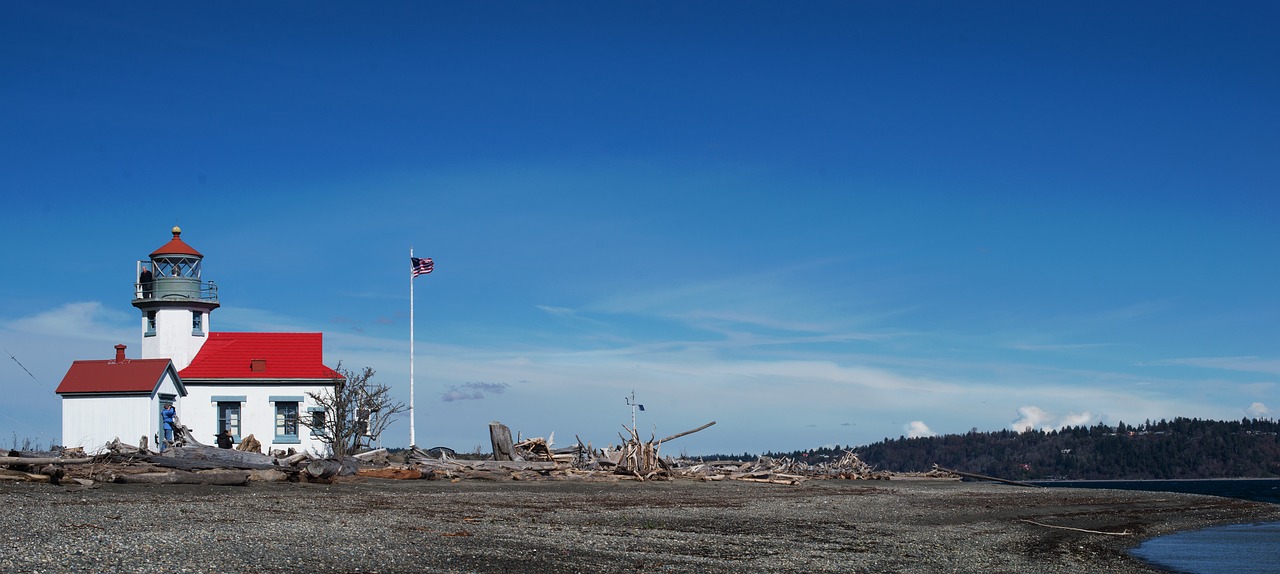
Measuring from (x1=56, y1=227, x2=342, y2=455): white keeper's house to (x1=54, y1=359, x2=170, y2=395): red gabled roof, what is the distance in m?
0.04

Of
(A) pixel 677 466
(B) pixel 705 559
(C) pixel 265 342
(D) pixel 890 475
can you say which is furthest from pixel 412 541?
(D) pixel 890 475

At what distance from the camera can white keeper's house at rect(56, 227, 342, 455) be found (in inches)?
1690

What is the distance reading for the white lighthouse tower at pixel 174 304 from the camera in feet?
157

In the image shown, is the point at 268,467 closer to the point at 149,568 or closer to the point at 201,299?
the point at 149,568

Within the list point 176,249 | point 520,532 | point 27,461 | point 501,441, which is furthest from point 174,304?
point 520,532

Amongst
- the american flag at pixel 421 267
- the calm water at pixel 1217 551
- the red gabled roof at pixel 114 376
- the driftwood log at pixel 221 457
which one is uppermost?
the american flag at pixel 421 267

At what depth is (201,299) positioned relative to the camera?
1922 inches

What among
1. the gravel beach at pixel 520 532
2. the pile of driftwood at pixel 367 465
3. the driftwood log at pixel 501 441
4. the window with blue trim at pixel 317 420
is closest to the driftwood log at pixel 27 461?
the pile of driftwood at pixel 367 465

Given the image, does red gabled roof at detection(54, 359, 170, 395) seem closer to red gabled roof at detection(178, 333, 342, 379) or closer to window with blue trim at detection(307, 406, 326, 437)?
red gabled roof at detection(178, 333, 342, 379)

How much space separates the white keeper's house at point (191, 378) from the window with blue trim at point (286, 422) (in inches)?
1.6

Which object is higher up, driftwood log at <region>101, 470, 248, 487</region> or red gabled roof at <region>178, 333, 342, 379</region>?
red gabled roof at <region>178, 333, 342, 379</region>

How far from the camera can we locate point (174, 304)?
48.2 meters

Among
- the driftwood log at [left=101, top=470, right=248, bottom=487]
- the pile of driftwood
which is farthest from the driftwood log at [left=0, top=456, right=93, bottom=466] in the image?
the driftwood log at [left=101, top=470, right=248, bottom=487]

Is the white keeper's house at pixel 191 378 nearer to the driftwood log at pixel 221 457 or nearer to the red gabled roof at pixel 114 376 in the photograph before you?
the red gabled roof at pixel 114 376
